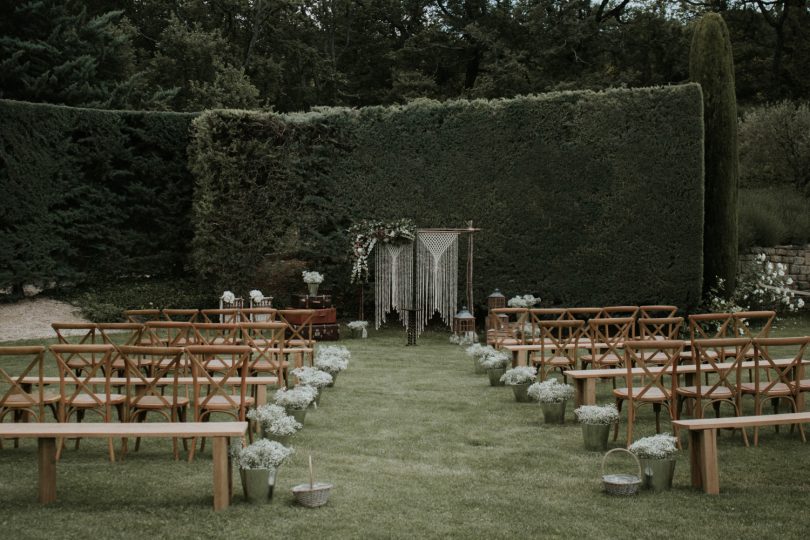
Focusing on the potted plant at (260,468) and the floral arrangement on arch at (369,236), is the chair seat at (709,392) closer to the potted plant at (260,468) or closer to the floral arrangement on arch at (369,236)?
the potted plant at (260,468)

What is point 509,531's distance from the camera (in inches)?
183

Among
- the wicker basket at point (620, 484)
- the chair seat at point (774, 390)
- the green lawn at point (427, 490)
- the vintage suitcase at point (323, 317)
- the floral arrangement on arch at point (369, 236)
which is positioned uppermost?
the floral arrangement on arch at point (369, 236)

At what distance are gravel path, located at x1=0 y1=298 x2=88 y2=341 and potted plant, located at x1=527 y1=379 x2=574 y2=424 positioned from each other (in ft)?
33.1

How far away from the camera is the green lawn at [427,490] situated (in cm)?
469

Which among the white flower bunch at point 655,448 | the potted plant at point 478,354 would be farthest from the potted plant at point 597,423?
the potted plant at point 478,354

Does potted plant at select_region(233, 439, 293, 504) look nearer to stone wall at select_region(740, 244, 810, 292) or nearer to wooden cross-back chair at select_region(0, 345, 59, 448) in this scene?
wooden cross-back chair at select_region(0, 345, 59, 448)

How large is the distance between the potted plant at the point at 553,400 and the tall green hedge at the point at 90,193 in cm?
1163

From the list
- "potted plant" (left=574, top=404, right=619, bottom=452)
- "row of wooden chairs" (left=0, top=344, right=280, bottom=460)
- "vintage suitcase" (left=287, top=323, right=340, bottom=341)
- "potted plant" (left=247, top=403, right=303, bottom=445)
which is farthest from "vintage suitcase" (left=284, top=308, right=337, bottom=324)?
"potted plant" (left=574, top=404, right=619, bottom=452)

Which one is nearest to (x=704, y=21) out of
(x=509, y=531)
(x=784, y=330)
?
(x=784, y=330)

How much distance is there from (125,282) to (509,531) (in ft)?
46.7

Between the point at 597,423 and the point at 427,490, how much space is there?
5.79 feet

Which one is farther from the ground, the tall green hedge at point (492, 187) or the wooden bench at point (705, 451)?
the tall green hedge at point (492, 187)

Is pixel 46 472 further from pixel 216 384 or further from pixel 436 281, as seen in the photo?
pixel 436 281

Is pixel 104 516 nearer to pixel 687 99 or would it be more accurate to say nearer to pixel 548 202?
pixel 548 202
